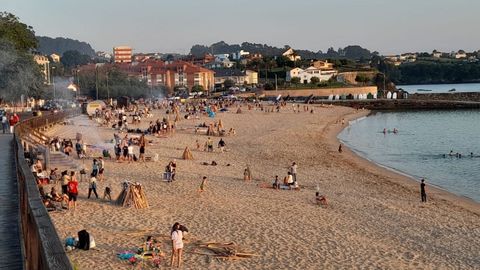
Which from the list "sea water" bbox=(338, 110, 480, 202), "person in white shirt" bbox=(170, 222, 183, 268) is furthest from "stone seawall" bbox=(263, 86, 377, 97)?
"person in white shirt" bbox=(170, 222, 183, 268)

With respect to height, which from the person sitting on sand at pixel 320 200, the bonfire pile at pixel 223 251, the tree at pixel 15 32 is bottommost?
the person sitting on sand at pixel 320 200

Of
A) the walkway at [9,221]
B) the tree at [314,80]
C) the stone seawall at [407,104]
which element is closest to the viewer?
the walkway at [9,221]

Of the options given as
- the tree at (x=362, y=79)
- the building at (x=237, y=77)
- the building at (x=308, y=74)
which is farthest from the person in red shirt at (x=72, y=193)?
the tree at (x=362, y=79)

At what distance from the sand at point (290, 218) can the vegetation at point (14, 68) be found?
71.6 ft

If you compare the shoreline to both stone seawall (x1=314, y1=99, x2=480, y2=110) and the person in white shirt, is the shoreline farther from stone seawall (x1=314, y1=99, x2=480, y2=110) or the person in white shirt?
stone seawall (x1=314, y1=99, x2=480, y2=110)

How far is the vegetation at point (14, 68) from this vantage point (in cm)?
4347

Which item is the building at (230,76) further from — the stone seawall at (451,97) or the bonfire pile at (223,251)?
the bonfire pile at (223,251)

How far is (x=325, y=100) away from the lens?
281 ft

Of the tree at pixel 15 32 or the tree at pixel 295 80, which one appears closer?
the tree at pixel 15 32

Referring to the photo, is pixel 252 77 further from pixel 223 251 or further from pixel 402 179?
pixel 223 251

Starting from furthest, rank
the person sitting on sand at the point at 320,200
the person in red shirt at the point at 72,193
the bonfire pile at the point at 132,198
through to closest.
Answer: the person sitting on sand at the point at 320,200 < the bonfire pile at the point at 132,198 < the person in red shirt at the point at 72,193

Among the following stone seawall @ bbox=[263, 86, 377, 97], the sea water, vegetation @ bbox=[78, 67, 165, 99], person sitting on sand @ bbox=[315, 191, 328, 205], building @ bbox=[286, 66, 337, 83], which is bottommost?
the sea water

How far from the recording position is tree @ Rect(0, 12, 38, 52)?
4706cm

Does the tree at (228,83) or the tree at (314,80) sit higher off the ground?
the tree at (314,80)
